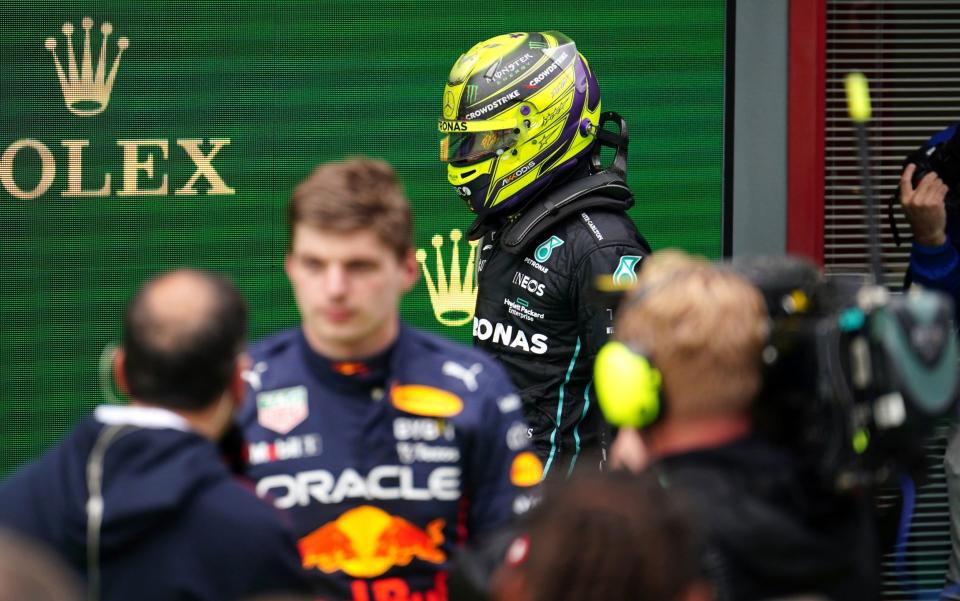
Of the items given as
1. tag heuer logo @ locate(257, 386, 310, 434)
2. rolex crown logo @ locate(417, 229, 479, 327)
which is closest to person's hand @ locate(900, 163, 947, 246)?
rolex crown logo @ locate(417, 229, 479, 327)

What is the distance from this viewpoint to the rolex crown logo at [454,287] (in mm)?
5945

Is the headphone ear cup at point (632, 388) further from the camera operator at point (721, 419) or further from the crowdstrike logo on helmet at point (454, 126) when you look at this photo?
the crowdstrike logo on helmet at point (454, 126)

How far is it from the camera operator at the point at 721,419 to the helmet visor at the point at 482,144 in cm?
234

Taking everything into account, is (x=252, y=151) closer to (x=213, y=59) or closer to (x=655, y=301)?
(x=213, y=59)

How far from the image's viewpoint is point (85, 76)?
228 inches

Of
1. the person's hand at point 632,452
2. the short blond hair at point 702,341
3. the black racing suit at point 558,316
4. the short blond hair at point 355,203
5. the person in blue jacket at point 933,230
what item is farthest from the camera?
the person in blue jacket at point 933,230

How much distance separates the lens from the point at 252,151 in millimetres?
5898

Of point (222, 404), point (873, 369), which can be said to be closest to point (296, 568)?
point (222, 404)

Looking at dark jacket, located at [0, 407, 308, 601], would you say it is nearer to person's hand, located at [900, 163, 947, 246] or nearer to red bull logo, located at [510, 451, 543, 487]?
red bull logo, located at [510, 451, 543, 487]

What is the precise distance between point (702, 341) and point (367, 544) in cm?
97

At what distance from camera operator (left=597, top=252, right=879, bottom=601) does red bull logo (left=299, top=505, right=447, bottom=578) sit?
2.15 ft

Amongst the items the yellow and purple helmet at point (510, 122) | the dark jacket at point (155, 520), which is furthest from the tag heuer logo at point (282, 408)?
the yellow and purple helmet at point (510, 122)

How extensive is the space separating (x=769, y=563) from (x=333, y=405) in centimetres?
112

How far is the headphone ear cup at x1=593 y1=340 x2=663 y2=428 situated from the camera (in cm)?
276
